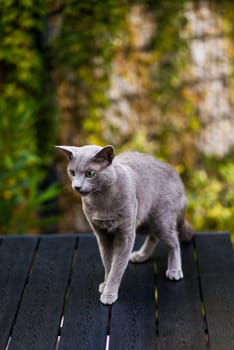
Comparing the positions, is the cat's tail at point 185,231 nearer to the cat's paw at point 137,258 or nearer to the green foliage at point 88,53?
the cat's paw at point 137,258

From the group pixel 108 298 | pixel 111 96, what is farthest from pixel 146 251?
pixel 111 96

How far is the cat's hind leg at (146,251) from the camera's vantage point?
294 cm

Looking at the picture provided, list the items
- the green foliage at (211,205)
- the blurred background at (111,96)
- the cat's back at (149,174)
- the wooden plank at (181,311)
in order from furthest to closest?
the green foliage at (211,205)
the blurred background at (111,96)
the cat's back at (149,174)
the wooden plank at (181,311)

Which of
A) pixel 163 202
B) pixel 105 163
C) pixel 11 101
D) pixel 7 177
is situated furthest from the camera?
pixel 11 101

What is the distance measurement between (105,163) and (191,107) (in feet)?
10.7

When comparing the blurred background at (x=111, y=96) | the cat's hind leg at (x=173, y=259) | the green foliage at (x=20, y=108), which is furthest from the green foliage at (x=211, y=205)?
the cat's hind leg at (x=173, y=259)

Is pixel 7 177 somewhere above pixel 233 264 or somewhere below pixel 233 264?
below

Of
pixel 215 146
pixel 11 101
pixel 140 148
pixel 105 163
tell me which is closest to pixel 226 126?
pixel 215 146

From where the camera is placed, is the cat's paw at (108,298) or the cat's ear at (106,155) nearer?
the cat's ear at (106,155)

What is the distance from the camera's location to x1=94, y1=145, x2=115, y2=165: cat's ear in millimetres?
2322

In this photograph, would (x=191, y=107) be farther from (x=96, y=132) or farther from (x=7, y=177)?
(x=7, y=177)

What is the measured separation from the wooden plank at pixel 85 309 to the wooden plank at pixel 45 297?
0.04m

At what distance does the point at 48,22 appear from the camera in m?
4.95

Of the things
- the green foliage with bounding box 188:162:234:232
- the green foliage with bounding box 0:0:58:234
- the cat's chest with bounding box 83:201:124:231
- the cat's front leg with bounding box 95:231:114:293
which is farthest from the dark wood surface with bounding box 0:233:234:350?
the green foliage with bounding box 188:162:234:232
